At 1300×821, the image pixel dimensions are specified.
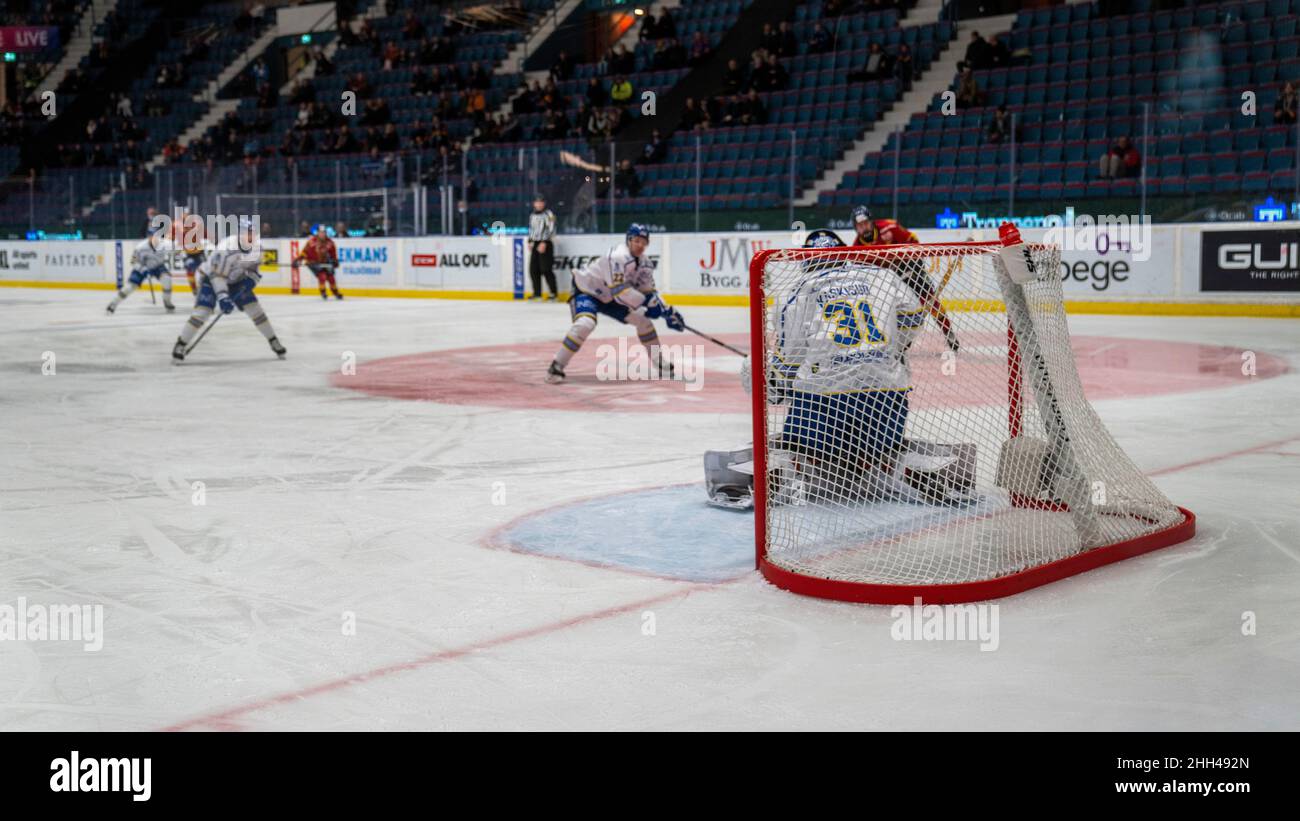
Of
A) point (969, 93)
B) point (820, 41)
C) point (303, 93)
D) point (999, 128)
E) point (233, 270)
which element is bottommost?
point (233, 270)

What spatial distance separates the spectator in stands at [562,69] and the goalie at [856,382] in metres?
21.5

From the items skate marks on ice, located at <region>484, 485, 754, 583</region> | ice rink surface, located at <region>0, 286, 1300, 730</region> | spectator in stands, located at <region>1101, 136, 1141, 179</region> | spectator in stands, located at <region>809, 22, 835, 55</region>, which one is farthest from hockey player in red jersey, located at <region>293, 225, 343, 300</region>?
skate marks on ice, located at <region>484, 485, 754, 583</region>

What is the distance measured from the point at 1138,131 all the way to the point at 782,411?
12746 millimetres

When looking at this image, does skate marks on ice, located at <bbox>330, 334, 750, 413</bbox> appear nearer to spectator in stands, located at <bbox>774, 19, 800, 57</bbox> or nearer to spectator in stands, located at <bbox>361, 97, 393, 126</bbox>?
spectator in stands, located at <bbox>774, 19, 800, 57</bbox>

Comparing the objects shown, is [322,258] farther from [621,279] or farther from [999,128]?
[621,279]

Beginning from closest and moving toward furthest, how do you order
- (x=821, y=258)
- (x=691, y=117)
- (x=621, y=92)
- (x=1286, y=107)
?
1. (x=821, y=258)
2. (x=1286, y=107)
3. (x=691, y=117)
4. (x=621, y=92)

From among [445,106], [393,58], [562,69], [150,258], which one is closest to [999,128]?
[562,69]

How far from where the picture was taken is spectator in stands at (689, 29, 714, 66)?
24.1 m

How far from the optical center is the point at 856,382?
492cm

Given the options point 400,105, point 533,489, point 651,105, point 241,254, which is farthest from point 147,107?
point 533,489

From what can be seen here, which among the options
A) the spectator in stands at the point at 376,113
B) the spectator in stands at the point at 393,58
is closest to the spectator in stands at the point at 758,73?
the spectator in stands at the point at 376,113

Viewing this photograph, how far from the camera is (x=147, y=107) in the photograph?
33.3m

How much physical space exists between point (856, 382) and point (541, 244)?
53.0 ft
